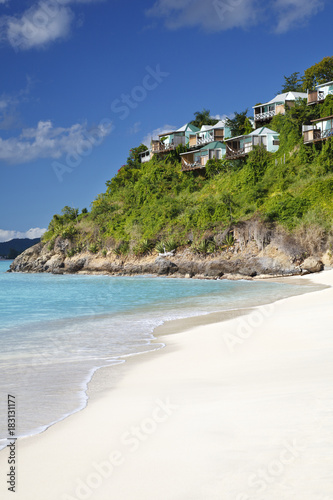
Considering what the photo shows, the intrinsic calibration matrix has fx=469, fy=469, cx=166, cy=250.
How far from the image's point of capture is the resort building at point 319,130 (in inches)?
1845

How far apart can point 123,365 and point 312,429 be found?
4.91 metres

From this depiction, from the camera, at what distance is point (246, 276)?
38.9 m

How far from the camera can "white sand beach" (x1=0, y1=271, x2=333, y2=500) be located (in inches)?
137

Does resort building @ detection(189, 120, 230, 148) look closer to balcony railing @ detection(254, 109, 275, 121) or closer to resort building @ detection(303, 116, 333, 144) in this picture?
balcony railing @ detection(254, 109, 275, 121)

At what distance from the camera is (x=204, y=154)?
206 ft

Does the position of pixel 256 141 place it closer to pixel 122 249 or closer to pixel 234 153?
pixel 234 153

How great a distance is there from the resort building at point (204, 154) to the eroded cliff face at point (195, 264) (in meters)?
16.3

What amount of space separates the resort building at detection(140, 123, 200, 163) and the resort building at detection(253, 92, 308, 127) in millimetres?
12284

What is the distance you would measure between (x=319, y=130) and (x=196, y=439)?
48.0 m

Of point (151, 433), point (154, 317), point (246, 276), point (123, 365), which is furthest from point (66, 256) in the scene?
point (151, 433)

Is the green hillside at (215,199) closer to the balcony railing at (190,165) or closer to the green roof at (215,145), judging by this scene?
the balcony railing at (190,165)

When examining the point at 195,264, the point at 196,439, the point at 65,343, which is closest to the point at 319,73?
the point at 195,264

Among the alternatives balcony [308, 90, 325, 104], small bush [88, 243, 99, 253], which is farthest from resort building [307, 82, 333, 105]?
small bush [88, 243, 99, 253]

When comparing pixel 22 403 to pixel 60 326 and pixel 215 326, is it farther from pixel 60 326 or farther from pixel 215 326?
pixel 60 326
